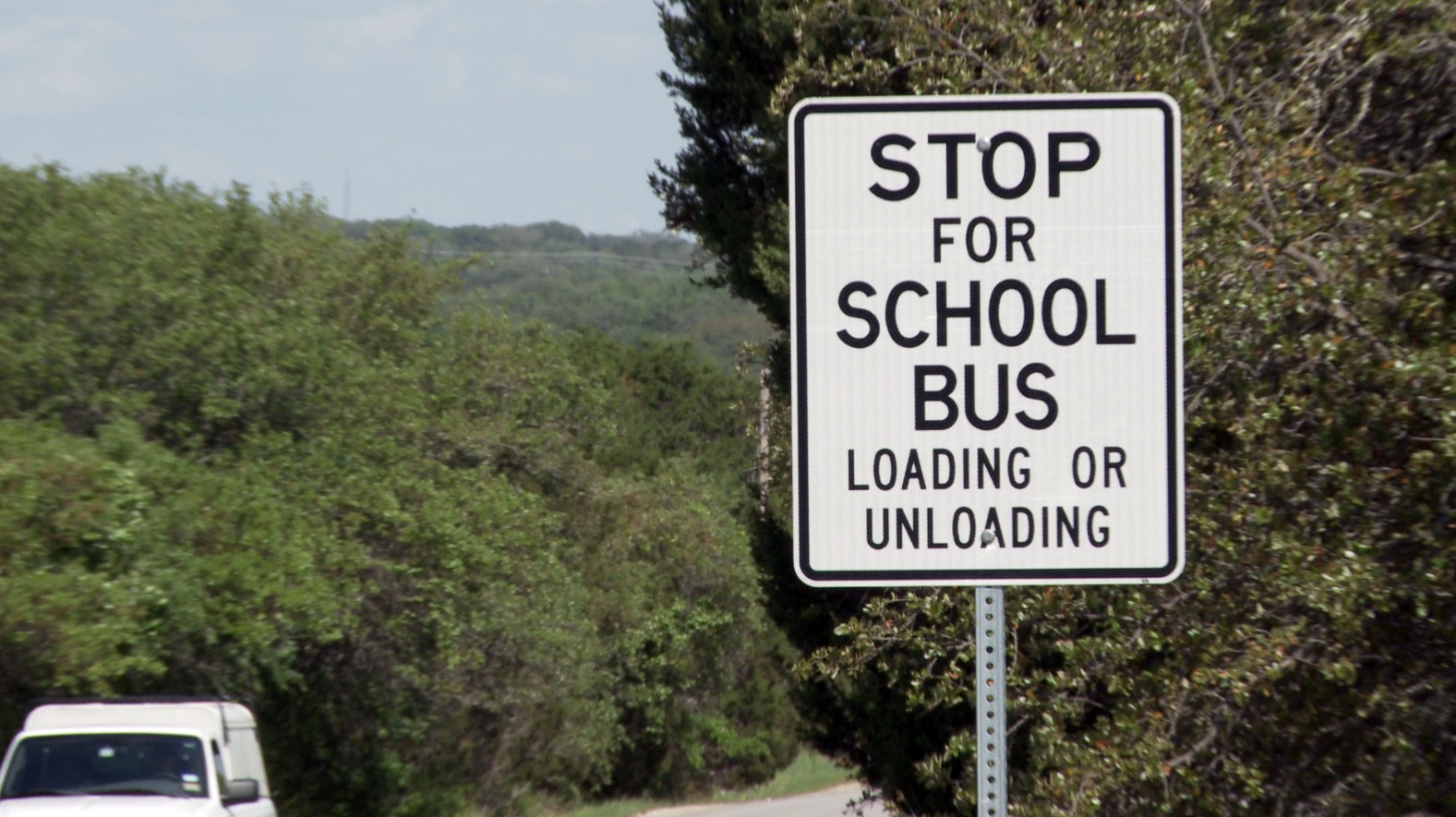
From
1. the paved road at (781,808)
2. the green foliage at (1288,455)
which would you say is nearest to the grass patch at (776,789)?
the paved road at (781,808)

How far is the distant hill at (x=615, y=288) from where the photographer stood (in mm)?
84812

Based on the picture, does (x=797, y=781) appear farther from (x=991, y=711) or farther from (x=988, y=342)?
(x=988, y=342)

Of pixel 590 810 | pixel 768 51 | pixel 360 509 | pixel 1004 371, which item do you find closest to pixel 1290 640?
pixel 1004 371

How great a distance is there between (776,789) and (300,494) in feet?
87.5

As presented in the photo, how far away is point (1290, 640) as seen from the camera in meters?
5.70

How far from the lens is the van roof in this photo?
1103 centimetres

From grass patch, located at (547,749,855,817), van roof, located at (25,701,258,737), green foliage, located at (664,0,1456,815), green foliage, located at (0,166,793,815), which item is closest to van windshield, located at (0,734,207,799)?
van roof, located at (25,701,258,737)

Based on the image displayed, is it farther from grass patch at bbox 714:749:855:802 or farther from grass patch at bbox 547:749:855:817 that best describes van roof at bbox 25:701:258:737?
grass patch at bbox 714:749:855:802

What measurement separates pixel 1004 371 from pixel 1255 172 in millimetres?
3666

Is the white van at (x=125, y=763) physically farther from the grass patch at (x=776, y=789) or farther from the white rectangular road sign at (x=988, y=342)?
the grass patch at (x=776, y=789)

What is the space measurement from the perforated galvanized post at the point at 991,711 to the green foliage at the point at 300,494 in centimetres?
1161

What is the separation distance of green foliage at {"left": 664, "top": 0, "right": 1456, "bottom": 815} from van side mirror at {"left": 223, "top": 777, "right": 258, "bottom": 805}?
19.4 feet

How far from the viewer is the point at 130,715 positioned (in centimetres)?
1129

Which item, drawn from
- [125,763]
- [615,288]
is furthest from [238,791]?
[615,288]
